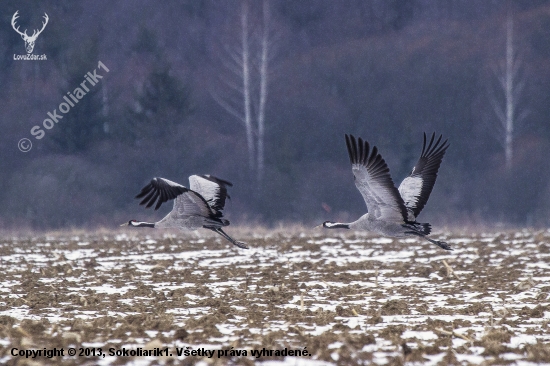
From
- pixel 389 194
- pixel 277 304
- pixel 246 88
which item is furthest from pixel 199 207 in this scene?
pixel 246 88

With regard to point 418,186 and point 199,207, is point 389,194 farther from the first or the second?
point 199,207

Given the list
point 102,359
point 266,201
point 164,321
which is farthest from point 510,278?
point 266,201

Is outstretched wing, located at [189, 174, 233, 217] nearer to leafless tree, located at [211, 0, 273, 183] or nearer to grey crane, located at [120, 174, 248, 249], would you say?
grey crane, located at [120, 174, 248, 249]

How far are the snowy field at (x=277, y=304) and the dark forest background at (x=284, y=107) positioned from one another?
15.4 meters

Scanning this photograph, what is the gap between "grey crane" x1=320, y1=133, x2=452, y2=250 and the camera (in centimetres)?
1095

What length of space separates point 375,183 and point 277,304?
7.25ft

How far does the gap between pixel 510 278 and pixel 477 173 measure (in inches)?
1083

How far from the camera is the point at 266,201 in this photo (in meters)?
34.8

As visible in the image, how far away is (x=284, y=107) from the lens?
42156 mm

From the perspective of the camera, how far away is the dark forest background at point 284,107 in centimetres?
3531

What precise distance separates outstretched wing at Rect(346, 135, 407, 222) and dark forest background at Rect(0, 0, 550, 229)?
19659mm

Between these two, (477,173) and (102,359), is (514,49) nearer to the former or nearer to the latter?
(477,173)

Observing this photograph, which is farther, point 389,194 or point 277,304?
point 389,194

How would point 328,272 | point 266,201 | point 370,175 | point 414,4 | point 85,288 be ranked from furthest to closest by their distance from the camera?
1. point 414,4
2. point 266,201
3. point 328,272
4. point 85,288
5. point 370,175
